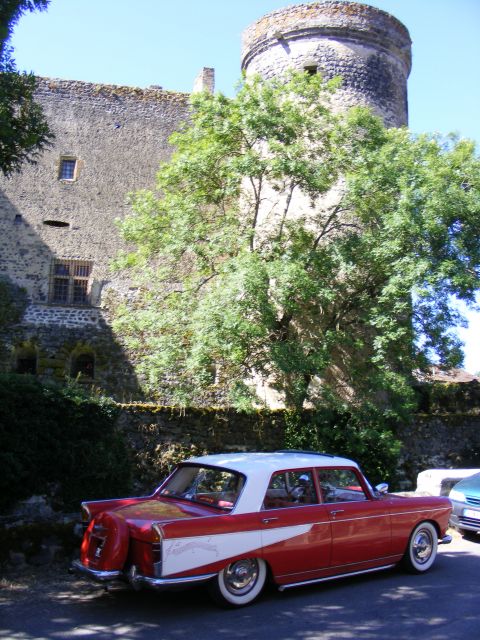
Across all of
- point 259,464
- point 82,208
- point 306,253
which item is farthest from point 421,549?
point 82,208

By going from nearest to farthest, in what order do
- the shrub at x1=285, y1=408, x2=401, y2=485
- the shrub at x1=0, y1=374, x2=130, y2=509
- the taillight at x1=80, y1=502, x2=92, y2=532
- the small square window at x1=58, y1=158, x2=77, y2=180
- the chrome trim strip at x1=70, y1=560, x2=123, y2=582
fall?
the chrome trim strip at x1=70, y1=560, x2=123, y2=582, the taillight at x1=80, y1=502, x2=92, y2=532, the shrub at x1=0, y1=374, x2=130, y2=509, the shrub at x1=285, y1=408, x2=401, y2=485, the small square window at x1=58, y1=158, x2=77, y2=180

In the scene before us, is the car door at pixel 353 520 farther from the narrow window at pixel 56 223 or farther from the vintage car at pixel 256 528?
the narrow window at pixel 56 223

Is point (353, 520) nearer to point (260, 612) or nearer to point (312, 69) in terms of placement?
point (260, 612)

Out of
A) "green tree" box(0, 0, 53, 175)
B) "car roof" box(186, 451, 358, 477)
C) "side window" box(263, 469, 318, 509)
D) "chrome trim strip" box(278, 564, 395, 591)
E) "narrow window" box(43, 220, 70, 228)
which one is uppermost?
"narrow window" box(43, 220, 70, 228)

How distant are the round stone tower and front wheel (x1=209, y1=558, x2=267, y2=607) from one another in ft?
44.2

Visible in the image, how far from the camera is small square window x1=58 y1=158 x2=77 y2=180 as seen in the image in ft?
68.2

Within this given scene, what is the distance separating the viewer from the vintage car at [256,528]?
544 centimetres

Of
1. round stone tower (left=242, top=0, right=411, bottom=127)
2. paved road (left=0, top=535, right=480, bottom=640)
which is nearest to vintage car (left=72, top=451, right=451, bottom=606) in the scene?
paved road (left=0, top=535, right=480, bottom=640)

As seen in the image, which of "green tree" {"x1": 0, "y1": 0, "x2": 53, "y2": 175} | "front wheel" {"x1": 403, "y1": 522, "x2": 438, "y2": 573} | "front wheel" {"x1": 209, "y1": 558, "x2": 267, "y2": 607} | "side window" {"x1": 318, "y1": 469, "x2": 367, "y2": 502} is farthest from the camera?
"green tree" {"x1": 0, "y1": 0, "x2": 53, "y2": 175}

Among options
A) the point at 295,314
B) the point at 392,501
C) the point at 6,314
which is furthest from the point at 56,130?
the point at 392,501

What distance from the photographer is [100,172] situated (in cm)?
2092

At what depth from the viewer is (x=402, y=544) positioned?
6.90m

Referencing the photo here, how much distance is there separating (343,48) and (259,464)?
14071 millimetres

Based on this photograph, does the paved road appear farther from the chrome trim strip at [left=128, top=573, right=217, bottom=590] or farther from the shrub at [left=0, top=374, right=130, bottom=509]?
the shrub at [left=0, top=374, right=130, bottom=509]
